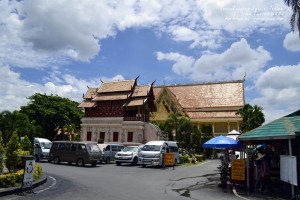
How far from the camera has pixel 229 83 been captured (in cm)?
5875

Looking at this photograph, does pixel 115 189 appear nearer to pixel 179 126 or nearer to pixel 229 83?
pixel 179 126

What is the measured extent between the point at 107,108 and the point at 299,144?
32.1m

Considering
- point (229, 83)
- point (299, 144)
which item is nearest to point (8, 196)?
point (299, 144)

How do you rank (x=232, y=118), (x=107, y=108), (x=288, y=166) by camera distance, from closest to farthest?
(x=288, y=166) < (x=107, y=108) < (x=232, y=118)

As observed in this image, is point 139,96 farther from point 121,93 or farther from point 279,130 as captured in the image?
point 279,130

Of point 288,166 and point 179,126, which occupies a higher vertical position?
point 179,126

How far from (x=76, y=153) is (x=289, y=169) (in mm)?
16558

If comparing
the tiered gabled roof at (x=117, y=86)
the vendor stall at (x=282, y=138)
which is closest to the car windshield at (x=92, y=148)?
the vendor stall at (x=282, y=138)

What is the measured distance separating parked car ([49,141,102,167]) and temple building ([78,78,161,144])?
16.9m

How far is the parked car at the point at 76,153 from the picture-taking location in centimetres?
2481

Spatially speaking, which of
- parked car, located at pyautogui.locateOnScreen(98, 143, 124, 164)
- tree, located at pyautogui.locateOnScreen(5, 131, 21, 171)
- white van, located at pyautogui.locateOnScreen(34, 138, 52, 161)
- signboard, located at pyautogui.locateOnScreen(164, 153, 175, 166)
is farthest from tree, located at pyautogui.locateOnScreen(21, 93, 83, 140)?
tree, located at pyautogui.locateOnScreen(5, 131, 21, 171)

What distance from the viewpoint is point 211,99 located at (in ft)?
190

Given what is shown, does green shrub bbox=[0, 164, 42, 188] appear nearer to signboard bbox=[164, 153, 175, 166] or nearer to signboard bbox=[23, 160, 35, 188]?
signboard bbox=[23, 160, 35, 188]

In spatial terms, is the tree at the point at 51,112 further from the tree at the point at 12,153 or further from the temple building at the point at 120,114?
the tree at the point at 12,153
